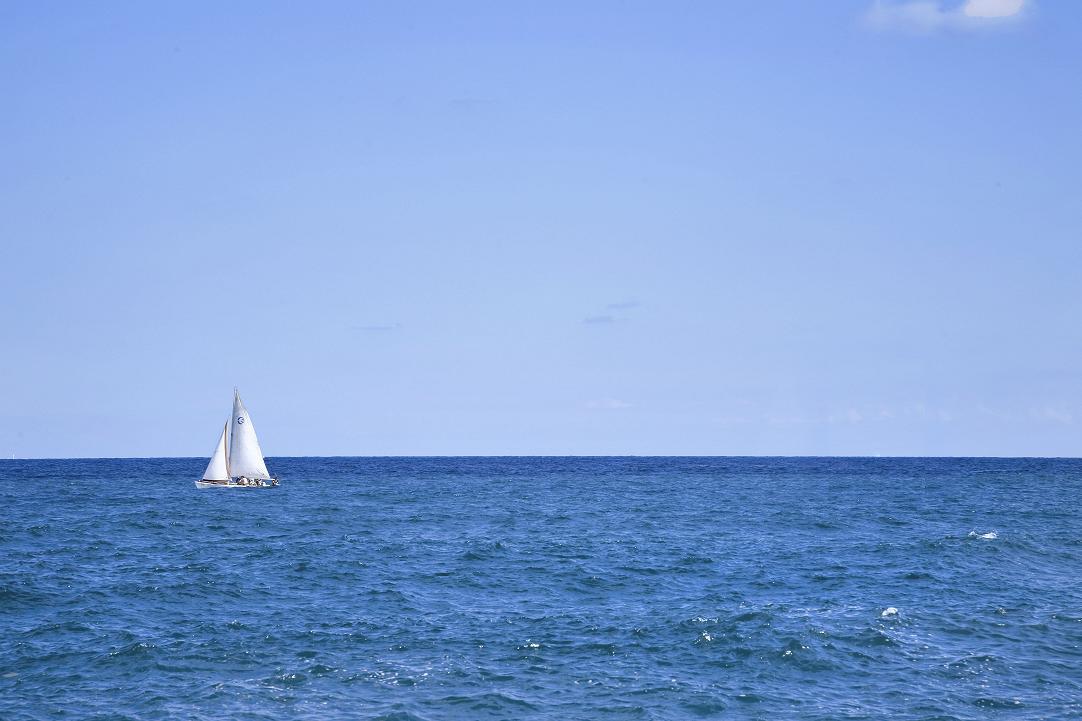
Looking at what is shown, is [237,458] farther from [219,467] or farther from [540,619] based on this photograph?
[540,619]

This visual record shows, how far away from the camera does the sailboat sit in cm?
11025

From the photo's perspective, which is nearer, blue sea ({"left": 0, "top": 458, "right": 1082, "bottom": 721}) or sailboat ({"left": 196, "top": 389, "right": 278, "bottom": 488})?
Answer: blue sea ({"left": 0, "top": 458, "right": 1082, "bottom": 721})

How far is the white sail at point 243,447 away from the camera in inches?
4309

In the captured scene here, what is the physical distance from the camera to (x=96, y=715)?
28.1 meters

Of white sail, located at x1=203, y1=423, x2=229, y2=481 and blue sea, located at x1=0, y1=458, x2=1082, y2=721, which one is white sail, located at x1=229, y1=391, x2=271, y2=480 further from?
blue sea, located at x1=0, y1=458, x2=1082, y2=721

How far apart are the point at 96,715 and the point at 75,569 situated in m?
25.6

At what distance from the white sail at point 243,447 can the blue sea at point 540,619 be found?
108 feet

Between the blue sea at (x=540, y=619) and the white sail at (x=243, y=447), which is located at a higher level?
the white sail at (x=243, y=447)

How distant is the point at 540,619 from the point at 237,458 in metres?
80.8

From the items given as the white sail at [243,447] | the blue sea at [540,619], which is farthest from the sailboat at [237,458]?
the blue sea at [540,619]

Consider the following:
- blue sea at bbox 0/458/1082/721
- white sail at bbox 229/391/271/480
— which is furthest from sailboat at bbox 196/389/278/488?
blue sea at bbox 0/458/1082/721

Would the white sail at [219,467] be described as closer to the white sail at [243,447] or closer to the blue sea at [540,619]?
the white sail at [243,447]

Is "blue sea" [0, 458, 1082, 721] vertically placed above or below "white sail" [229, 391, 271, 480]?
below

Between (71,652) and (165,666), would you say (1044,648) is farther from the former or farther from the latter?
(71,652)
